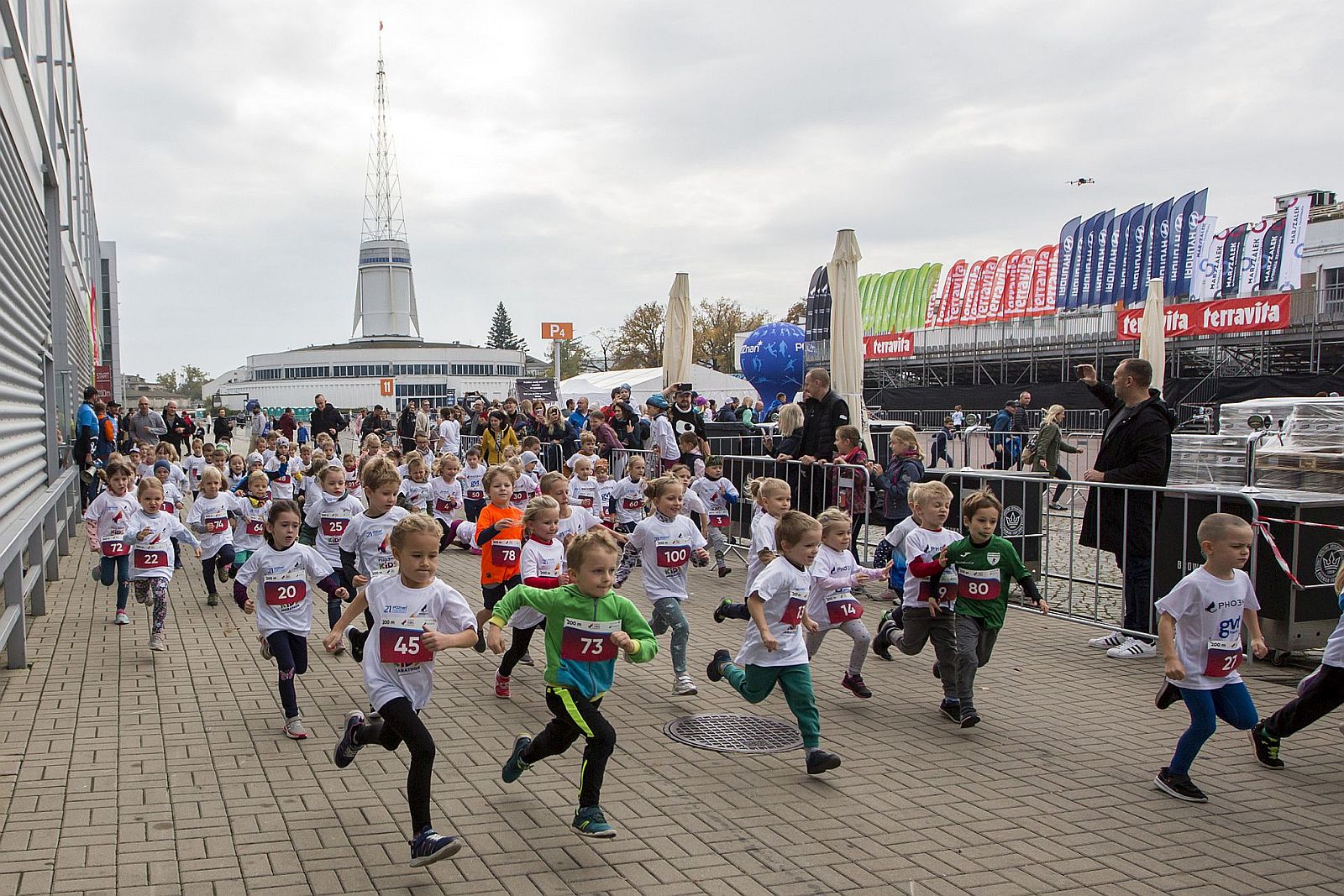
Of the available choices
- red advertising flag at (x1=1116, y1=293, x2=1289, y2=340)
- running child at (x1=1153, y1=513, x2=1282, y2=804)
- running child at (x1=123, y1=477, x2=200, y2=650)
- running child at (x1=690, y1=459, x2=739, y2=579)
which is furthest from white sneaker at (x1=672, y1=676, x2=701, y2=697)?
red advertising flag at (x1=1116, y1=293, x2=1289, y2=340)

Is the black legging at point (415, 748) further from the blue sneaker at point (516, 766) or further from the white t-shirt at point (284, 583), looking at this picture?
the white t-shirt at point (284, 583)

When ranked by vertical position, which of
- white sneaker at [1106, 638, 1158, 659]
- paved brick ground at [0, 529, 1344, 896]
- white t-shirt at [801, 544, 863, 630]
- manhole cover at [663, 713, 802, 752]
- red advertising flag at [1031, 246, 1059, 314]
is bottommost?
manhole cover at [663, 713, 802, 752]

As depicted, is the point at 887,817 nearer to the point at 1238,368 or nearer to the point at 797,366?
the point at 797,366

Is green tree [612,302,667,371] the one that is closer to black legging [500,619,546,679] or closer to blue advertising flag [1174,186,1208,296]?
blue advertising flag [1174,186,1208,296]

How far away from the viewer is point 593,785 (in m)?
4.68

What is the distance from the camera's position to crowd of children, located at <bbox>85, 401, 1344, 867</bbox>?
479 centimetres

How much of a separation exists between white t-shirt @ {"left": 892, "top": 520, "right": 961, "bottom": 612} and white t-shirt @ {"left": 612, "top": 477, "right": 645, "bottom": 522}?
526 cm

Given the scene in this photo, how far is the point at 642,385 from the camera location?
44.6 m

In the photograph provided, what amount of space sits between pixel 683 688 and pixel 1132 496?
4.01 meters

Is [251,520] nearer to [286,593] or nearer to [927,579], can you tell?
[286,593]

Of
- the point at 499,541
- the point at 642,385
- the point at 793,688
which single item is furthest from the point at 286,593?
the point at 642,385

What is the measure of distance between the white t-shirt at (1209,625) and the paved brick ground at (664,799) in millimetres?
614

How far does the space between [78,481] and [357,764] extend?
1497 cm

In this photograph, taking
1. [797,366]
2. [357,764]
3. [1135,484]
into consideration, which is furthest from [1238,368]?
[357,764]
